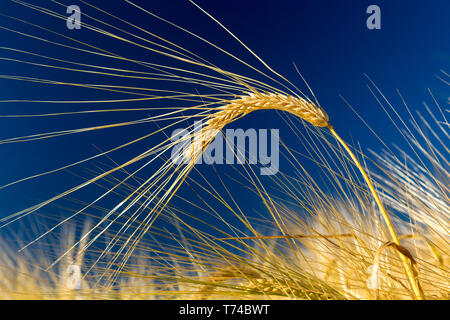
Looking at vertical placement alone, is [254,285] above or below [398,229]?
below

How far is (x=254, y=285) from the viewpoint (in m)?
0.92

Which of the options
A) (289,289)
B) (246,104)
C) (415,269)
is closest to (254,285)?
(289,289)

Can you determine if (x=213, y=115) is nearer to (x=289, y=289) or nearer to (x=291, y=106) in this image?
(x=291, y=106)

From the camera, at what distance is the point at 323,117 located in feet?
3.36

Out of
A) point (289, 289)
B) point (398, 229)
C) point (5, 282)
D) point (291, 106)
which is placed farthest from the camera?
point (398, 229)

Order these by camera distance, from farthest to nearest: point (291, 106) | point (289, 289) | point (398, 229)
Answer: point (398, 229), point (291, 106), point (289, 289)

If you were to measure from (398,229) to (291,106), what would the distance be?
2.39ft
